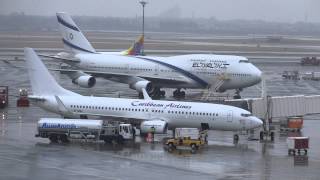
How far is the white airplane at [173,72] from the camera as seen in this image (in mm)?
71000

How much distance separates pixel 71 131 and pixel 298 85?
45.7m

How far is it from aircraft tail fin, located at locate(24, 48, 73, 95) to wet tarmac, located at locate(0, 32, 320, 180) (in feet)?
8.73

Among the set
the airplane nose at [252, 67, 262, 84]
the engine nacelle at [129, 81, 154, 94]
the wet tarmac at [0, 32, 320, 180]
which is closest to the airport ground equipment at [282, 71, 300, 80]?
the airplane nose at [252, 67, 262, 84]

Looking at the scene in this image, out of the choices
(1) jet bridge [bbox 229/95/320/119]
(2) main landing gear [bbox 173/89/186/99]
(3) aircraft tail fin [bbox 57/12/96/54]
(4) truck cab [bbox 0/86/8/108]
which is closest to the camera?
(1) jet bridge [bbox 229/95/320/119]

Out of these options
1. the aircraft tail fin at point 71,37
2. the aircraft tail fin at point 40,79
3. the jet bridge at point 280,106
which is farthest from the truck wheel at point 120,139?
the aircraft tail fin at point 71,37

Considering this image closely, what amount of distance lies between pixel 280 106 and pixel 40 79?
54.9 feet

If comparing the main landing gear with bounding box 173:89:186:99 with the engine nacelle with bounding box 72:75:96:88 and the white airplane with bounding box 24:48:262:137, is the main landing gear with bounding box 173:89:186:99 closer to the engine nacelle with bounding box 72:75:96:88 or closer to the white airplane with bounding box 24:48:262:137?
the engine nacelle with bounding box 72:75:96:88

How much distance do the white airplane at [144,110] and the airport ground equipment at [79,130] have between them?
2.59 meters

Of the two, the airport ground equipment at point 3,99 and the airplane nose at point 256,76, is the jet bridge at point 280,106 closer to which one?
the airplane nose at point 256,76

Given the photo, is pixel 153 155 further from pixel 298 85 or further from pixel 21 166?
pixel 298 85

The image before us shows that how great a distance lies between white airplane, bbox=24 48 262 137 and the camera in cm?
4981

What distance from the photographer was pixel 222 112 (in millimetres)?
49812

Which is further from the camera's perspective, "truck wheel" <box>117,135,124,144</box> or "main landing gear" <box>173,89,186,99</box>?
"main landing gear" <box>173,89,186,99</box>

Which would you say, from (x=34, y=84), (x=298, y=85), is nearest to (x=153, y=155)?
(x=34, y=84)
